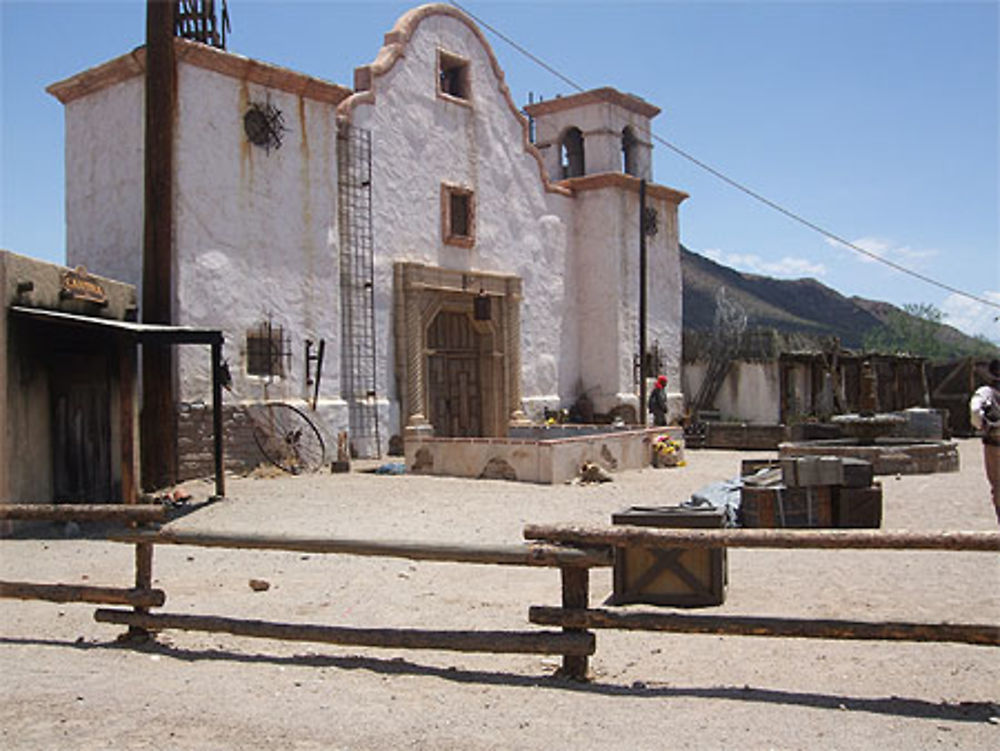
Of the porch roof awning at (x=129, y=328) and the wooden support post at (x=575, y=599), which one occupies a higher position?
the porch roof awning at (x=129, y=328)

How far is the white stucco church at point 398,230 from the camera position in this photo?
15.1 m

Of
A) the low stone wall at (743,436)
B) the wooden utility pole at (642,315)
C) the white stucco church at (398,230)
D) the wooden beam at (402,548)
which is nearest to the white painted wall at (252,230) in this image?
the white stucco church at (398,230)

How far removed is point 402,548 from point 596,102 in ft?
63.5

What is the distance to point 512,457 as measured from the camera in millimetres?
14227

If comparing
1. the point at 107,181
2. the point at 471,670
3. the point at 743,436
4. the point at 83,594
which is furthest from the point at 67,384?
the point at 743,436

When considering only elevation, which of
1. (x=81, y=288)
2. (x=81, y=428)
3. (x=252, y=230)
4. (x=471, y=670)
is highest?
(x=252, y=230)

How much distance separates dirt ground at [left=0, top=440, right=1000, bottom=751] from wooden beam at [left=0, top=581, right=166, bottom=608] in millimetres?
245

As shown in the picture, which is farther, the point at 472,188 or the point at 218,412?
the point at 472,188

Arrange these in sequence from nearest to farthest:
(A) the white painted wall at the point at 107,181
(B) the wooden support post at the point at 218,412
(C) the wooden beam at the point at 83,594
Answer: (C) the wooden beam at the point at 83,594 → (B) the wooden support post at the point at 218,412 → (A) the white painted wall at the point at 107,181

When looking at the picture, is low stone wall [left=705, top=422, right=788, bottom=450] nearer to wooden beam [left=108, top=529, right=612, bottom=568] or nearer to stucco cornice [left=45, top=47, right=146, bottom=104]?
stucco cornice [left=45, top=47, right=146, bottom=104]

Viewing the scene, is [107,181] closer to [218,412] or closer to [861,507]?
[218,412]

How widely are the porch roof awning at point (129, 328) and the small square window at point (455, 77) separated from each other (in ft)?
33.0

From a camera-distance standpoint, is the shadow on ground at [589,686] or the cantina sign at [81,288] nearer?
the shadow on ground at [589,686]

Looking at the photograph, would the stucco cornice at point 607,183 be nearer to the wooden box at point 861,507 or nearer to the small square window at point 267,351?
the small square window at point 267,351
